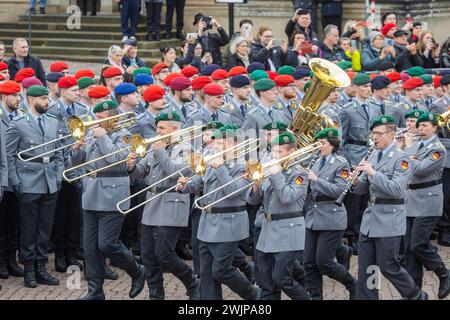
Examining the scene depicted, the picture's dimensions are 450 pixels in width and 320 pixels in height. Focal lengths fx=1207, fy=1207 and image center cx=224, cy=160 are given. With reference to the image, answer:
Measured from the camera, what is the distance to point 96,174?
1295 cm

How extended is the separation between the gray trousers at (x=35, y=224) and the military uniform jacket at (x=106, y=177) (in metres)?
0.85

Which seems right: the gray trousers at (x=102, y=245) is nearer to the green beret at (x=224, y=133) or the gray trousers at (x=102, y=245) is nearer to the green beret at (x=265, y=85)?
the green beret at (x=224, y=133)

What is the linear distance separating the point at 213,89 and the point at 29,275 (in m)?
3.13

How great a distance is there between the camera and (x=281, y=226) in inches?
461

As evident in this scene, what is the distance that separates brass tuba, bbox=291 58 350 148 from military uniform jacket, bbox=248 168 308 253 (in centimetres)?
172

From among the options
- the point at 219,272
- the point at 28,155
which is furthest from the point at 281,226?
the point at 28,155

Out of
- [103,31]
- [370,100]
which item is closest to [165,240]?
[370,100]

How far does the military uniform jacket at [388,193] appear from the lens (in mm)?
11891

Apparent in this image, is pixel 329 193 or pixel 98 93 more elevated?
pixel 98 93

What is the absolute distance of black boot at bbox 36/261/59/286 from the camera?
13.6 m

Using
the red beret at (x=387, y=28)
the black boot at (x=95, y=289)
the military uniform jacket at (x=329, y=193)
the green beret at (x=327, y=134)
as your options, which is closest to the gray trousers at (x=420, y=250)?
the military uniform jacket at (x=329, y=193)

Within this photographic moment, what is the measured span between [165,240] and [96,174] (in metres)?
1.16

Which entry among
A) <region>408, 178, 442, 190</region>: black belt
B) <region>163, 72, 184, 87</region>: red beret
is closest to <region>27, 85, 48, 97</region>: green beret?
<region>163, 72, 184, 87</region>: red beret

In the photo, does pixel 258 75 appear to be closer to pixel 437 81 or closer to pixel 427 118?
pixel 437 81
